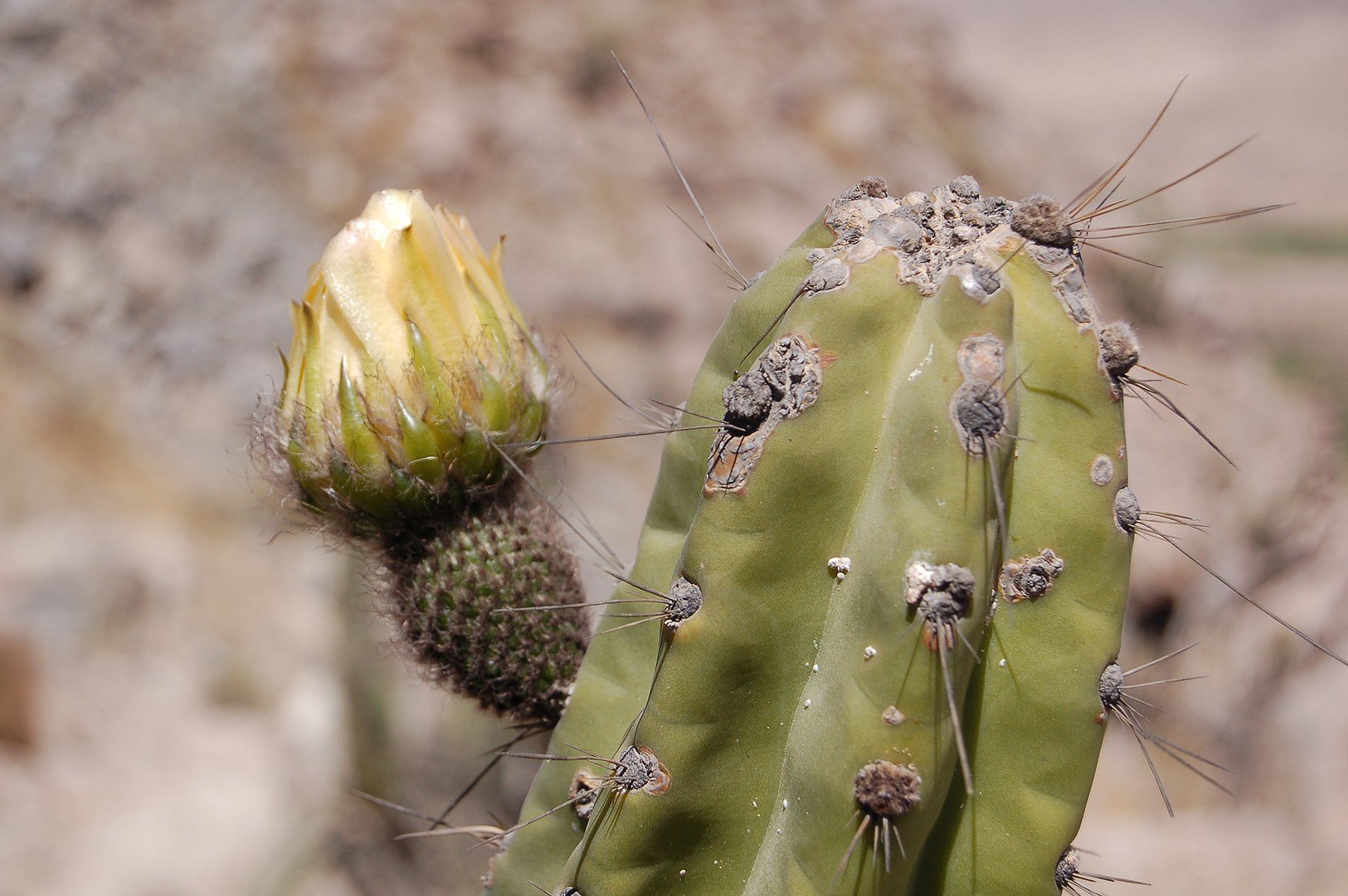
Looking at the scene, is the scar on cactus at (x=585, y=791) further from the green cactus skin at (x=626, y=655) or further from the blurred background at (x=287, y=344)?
the blurred background at (x=287, y=344)

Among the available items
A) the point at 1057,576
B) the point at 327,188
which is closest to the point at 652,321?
the point at 327,188

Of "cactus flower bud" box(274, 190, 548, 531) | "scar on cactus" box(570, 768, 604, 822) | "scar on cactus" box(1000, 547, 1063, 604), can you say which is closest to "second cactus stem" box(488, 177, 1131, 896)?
"scar on cactus" box(1000, 547, 1063, 604)

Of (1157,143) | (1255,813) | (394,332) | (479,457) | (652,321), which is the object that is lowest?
(1157,143)

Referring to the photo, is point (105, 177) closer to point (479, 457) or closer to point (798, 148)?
point (798, 148)

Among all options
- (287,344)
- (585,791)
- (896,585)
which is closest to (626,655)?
(585,791)

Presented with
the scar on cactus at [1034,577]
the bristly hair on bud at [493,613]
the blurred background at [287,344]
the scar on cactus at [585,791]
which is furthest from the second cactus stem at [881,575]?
the blurred background at [287,344]

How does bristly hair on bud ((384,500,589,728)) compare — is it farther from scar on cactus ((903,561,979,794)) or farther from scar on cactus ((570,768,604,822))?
scar on cactus ((903,561,979,794))
